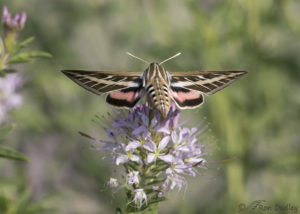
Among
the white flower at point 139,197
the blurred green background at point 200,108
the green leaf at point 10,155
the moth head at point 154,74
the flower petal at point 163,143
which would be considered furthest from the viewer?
the blurred green background at point 200,108

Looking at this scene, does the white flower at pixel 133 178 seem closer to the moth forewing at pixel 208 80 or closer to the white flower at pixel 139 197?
the white flower at pixel 139 197

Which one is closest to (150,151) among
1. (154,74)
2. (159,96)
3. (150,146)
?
(150,146)

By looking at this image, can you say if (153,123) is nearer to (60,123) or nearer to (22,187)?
(22,187)

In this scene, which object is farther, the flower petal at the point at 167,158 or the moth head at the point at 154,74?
the moth head at the point at 154,74

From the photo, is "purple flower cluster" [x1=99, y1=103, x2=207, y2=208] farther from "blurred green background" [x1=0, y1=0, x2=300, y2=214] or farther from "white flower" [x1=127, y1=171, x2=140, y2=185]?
"blurred green background" [x1=0, y1=0, x2=300, y2=214]

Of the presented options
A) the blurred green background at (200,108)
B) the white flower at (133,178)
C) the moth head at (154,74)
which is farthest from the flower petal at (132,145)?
the blurred green background at (200,108)

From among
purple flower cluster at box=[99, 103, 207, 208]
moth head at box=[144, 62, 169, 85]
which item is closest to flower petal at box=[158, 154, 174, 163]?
purple flower cluster at box=[99, 103, 207, 208]
